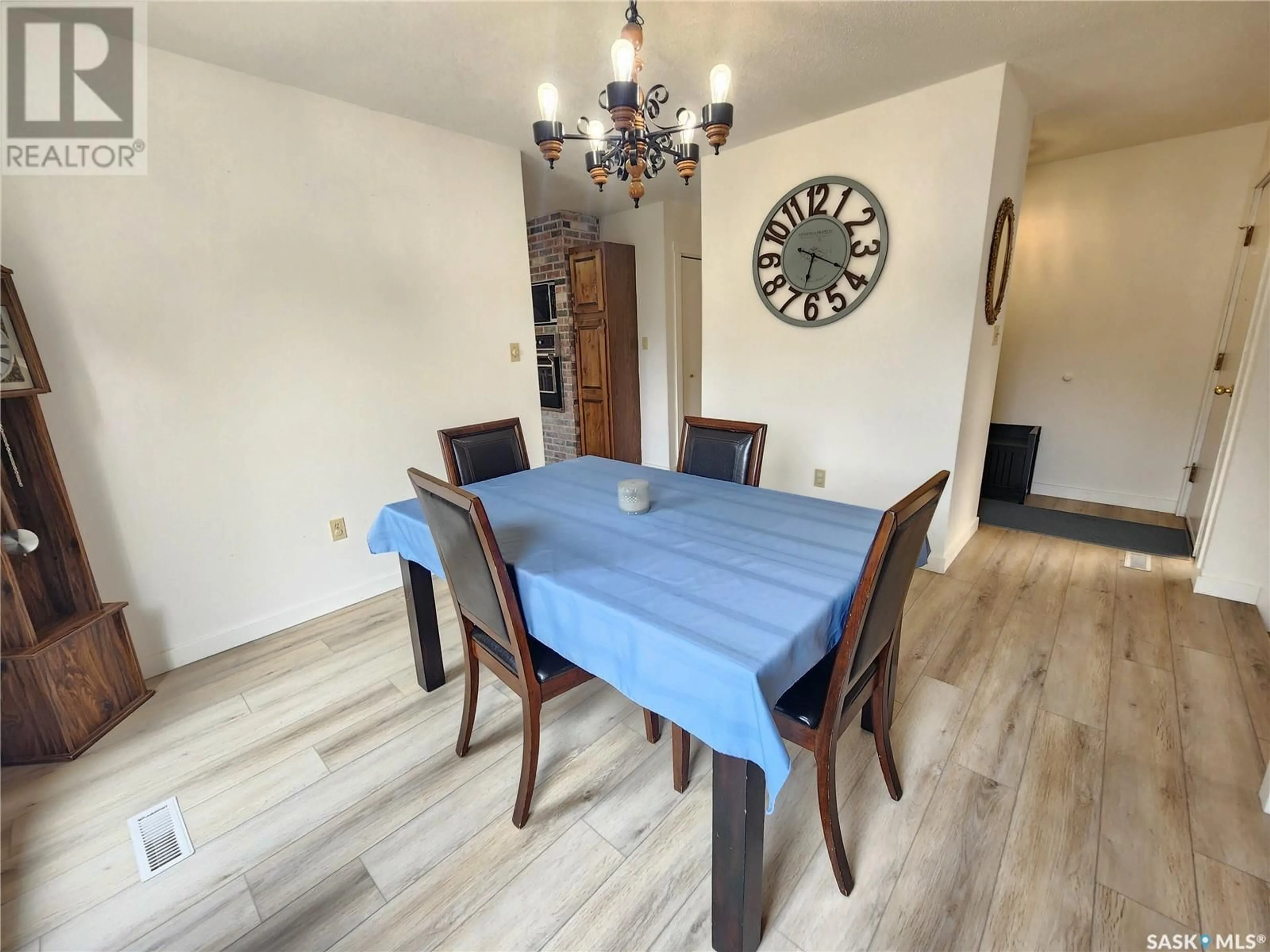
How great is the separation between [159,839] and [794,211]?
11.6 feet

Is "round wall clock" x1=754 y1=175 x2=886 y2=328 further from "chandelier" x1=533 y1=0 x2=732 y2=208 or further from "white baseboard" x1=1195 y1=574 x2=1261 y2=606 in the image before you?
"white baseboard" x1=1195 y1=574 x2=1261 y2=606

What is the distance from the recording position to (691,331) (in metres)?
4.80

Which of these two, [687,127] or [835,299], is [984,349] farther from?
[687,127]

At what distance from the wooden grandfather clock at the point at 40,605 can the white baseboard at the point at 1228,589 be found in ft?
14.9

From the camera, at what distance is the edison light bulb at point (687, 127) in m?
1.52

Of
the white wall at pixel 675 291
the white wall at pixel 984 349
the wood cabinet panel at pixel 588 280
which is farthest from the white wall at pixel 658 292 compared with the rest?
the white wall at pixel 984 349

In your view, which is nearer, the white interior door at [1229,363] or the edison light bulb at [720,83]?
the edison light bulb at [720,83]

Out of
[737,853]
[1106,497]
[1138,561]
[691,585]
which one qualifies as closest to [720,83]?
[691,585]

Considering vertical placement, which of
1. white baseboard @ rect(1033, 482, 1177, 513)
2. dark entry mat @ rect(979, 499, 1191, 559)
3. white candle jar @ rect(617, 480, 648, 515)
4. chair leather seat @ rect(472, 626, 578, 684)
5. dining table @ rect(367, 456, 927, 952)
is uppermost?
white candle jar @ rect(617, 480, 648, 515)

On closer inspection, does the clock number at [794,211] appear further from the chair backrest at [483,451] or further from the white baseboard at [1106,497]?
the white baseboard at [1106,497]

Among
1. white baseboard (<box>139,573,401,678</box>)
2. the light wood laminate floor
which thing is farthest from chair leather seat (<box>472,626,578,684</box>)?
white baseboard (<box>139,573,401,678</box>)

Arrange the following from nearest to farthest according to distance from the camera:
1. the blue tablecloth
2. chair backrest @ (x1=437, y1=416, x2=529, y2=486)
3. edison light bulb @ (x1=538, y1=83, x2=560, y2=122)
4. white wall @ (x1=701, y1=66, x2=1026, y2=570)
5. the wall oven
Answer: the blue tablecloth → edison light bulb @ (x1=538, y1=83, x2=560, y2=122) → chair backrest @ (x1=437, y1=416, x2=529, y2=486) → white wall @ (x1=701, y1=66, x2=1026, y2=570) → the wall oven

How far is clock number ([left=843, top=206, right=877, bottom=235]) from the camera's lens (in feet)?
8.52

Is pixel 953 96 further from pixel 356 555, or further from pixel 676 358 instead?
pixel 356 555
